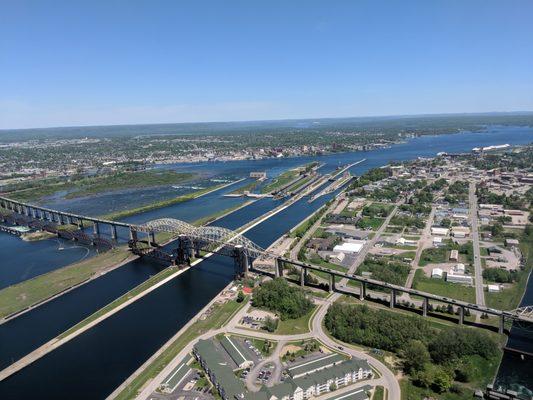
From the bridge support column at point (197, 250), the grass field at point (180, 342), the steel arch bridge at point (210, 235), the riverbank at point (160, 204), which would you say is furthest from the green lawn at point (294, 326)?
the riverbank at point (160, 204)

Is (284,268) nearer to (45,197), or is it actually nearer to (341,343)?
(341,343)

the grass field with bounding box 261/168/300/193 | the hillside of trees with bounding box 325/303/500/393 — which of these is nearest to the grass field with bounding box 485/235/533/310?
the hillside of trees with bounding box 325/303/500/393

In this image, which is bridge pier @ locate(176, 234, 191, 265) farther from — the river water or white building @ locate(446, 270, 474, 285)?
white building @ locate(446, 270, 474, 285)

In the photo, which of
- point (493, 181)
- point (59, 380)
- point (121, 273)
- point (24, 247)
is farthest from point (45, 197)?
point (493, 181)

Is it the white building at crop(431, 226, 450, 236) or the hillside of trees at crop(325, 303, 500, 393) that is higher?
the hillside of trees at crop(325, 303, 500, 393)

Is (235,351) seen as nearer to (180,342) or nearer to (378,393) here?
(180,342)

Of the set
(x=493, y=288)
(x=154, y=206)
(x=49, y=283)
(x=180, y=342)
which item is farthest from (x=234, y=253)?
(x=154, y=206)

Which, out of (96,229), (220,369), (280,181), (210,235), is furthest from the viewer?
(280,181)
